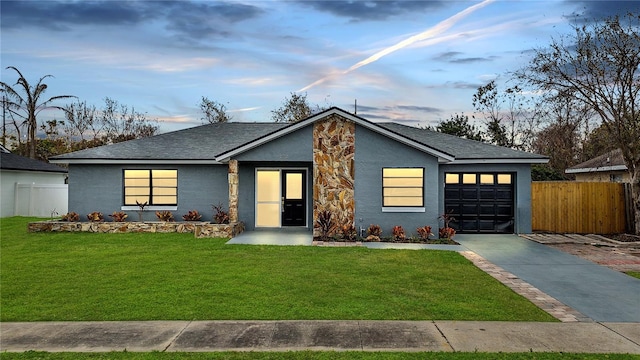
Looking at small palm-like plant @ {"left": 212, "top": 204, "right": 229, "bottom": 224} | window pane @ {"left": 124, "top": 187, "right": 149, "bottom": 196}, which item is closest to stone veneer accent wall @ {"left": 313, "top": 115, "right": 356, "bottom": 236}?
small palm-like plant @ {"left": 212, "top": 204, "right": 229, "bottom": 224}

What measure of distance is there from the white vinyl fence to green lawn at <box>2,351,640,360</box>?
2211 centimetres

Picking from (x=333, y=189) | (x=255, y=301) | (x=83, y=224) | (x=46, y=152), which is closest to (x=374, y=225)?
(x=333, y=189)

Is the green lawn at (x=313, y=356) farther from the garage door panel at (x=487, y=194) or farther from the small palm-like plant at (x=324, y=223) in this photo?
the garage door panel at (x=487, y=194)

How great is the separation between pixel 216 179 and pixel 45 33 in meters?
8.69

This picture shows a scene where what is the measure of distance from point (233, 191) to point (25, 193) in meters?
15.9

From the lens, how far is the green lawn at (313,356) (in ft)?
16.9

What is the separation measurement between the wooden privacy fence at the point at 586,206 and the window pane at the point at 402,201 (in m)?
5.47

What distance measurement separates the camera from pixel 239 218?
16.9 m

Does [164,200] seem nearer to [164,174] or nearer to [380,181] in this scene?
[164,174]

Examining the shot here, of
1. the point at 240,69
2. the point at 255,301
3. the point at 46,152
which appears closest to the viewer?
the point at 255,301

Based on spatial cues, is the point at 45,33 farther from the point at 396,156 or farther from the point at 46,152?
the point at 46,152

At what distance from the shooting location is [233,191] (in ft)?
52.5

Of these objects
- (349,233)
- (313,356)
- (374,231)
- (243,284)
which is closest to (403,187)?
(374,231)

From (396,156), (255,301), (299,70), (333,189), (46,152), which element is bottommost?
(255,301)
